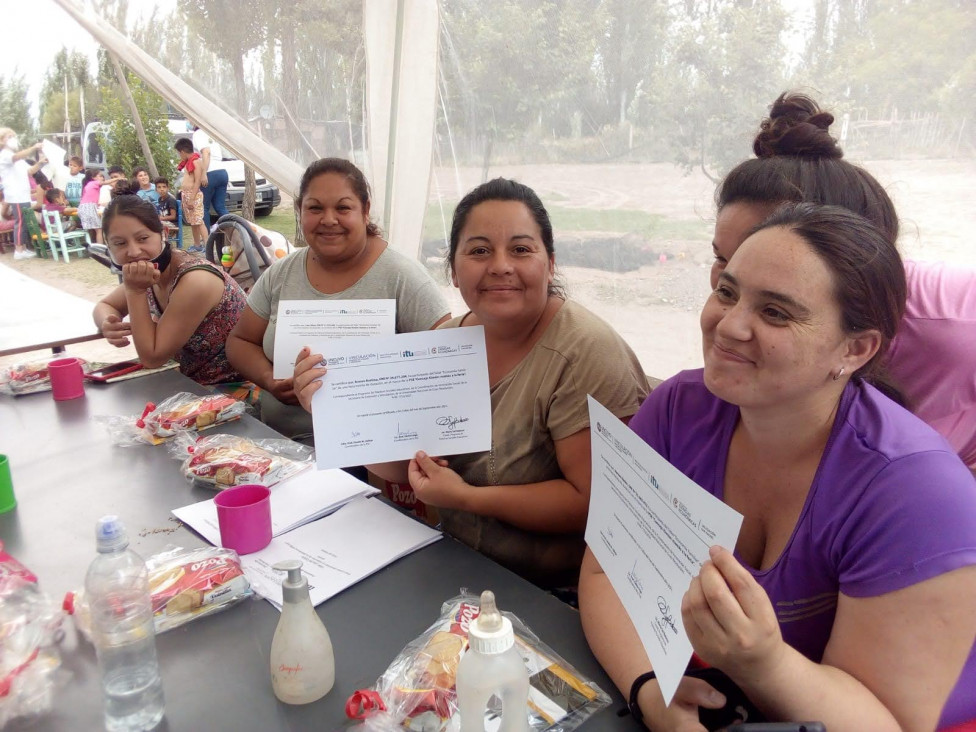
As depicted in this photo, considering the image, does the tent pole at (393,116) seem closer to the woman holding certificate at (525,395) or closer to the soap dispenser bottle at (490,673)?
the woman holding certificate at (525,395)

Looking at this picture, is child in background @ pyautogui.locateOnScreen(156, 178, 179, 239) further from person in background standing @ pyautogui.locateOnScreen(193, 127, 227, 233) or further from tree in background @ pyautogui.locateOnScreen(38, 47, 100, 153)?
tree in background @ pyautogui.locateOnScreen(38, 47, 100, 153)

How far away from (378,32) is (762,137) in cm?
282

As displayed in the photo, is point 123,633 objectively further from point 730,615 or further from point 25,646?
point 730,615

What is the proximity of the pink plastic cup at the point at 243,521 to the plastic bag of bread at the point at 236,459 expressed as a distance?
309mm

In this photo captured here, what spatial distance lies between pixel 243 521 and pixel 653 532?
96cm

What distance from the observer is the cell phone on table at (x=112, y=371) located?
2811 mm

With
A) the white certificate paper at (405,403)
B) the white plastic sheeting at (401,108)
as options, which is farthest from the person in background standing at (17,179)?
the white certificate paper at (405,403)

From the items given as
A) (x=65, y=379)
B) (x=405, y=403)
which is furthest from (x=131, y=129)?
(x=405, y=403)

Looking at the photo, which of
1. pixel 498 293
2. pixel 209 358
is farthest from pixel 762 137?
pixel 209 358

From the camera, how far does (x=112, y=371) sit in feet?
9.51

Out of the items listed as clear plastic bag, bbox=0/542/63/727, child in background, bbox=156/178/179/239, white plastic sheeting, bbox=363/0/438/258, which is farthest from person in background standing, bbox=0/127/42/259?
clear plastic bag, bbox=0/542/63/727

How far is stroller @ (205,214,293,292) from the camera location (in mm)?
4020

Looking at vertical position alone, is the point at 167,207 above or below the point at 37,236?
above
